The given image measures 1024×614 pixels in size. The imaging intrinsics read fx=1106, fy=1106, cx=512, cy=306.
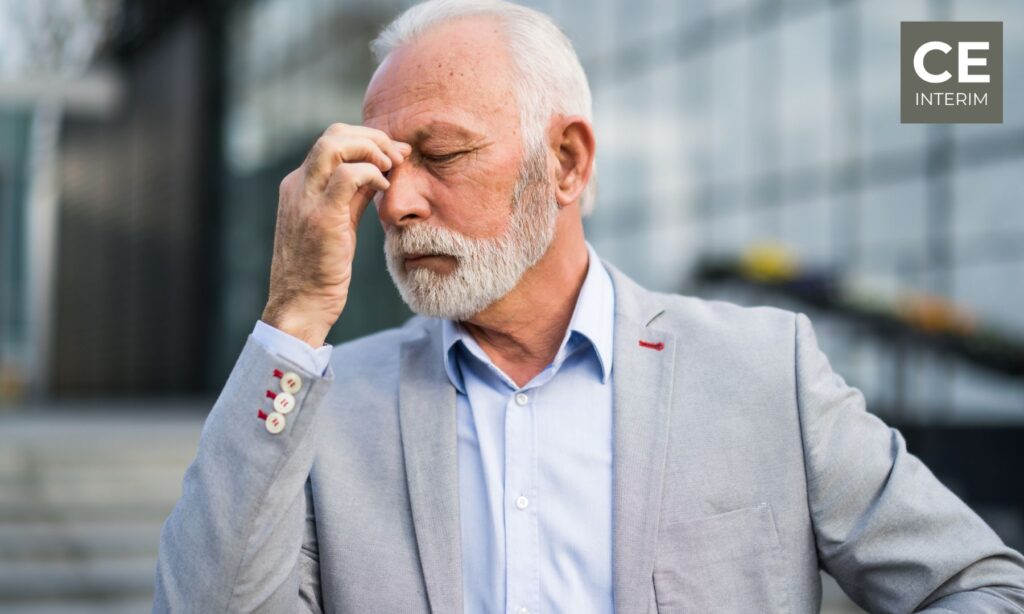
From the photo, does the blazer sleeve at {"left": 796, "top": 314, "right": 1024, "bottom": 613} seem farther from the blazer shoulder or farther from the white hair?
the white hair

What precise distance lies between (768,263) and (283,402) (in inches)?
437

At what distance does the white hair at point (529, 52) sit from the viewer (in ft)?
7.16

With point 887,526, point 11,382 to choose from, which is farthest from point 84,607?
point 11,382

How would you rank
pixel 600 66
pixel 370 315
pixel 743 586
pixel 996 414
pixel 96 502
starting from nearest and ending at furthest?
pixel 743 586, pixel 96 502, pixel 996 414, pixel 600 66, pixel 370 315

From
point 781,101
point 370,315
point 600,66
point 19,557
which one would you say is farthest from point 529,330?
point 370,315

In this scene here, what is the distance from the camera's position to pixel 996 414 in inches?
407

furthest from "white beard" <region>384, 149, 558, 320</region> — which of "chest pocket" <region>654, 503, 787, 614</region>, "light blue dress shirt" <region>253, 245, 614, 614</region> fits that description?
"chest pocket" <region>654, 503, 787, 614</region>

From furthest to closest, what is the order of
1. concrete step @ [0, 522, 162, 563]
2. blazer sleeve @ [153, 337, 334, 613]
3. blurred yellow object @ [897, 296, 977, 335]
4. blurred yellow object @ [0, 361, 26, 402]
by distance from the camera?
blurred yellow object @ [0, 361, 26, 402] → blurred yellow object @ [897, 296, 977, 335] → concrete step @ [0, 522, 162, 563] → blazer sleeve @ [153, 337, 334, 613]

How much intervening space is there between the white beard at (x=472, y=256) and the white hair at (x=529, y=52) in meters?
0.09

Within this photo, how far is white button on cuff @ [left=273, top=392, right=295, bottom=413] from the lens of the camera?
1861mm

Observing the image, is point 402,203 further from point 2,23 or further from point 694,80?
point 2,23

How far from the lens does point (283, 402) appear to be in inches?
73.3

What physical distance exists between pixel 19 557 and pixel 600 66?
10.5 meters

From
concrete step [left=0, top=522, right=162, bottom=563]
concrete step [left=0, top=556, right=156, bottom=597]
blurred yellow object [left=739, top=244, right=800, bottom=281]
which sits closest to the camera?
concrete step [left=0, top=556, right=156, bottom=597]
